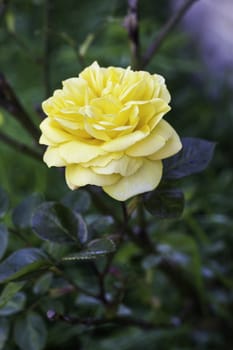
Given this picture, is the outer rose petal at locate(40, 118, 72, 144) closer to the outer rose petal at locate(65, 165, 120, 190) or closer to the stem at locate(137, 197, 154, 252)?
the outer rose petal at locate(65, 165, 120, 190)

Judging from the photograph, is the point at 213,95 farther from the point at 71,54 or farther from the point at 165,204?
the point at 165,204

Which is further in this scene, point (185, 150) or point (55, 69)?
point (55, 69)

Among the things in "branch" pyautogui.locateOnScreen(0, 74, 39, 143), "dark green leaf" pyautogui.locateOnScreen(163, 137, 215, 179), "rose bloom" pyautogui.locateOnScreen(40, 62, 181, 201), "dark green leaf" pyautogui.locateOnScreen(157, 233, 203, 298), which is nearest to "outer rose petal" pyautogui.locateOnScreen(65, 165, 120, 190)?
"rose bloom" pyautogui.locateOnScreen(40, 62, 181, 201)

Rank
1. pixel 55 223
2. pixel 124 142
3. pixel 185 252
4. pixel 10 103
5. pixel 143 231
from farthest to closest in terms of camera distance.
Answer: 1. pixel 185 252
2. pixel 143 231
3. pixel 10 103
4. pixel 55 223
5. pixel 124 142

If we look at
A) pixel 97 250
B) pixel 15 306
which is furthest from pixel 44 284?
pixel 97 250

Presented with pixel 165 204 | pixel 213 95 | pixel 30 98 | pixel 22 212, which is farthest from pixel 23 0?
pixel 213 95

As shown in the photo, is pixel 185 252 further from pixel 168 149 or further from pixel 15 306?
pixel 168 149

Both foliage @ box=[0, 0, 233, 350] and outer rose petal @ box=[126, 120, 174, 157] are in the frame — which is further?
foliage @ box=[0, 0, 233, 350]
